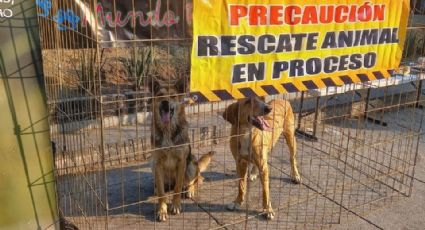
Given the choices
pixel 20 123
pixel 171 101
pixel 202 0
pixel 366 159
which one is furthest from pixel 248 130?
pixel 366 159

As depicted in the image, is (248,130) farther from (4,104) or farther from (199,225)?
(4,104)

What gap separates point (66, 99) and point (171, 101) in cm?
127

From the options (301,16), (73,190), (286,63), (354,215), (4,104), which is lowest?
(354,215)

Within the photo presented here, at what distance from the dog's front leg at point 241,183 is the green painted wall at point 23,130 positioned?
216 cm

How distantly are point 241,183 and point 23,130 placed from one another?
2.61 metres

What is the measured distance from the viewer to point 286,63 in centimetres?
384

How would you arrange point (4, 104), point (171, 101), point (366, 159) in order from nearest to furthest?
point (4, 104) → point (171, 101) → point (366, 159)

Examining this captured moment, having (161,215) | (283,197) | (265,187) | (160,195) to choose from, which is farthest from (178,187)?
(283,197)

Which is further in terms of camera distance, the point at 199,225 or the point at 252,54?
the point at 199,225

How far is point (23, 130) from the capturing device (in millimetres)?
3635

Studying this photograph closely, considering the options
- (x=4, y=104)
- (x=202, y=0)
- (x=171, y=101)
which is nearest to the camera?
(x=202, y=0)

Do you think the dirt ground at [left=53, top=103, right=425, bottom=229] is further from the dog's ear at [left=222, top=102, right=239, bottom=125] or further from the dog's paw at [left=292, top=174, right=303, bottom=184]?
the dog's ear at [left=222, top=102, right=239, bottom=125]

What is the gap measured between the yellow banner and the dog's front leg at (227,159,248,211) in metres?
1.49

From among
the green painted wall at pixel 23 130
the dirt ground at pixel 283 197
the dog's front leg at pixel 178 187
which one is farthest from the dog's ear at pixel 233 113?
the green painted wall at pixel 23 130
